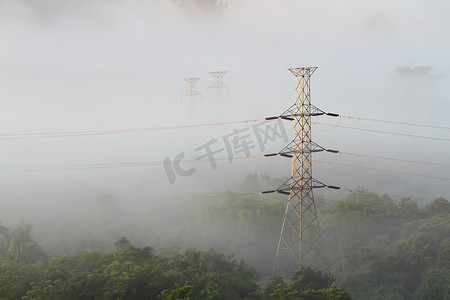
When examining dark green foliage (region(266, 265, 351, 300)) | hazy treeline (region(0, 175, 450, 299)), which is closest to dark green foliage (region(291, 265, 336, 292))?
dark green foliage (region(266, 265, 351, 300))

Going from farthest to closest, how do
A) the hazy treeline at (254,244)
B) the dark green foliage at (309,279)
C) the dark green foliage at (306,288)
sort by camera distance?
the hazy treeline at (254,244), the dark green foliage at (309,279), the dark green foliage at (306,288)

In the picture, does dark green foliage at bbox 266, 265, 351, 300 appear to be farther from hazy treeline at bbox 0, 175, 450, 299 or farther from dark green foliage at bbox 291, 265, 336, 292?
hazy treeline at bbox 0, 175, 450, 299

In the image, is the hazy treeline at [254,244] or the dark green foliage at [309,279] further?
the hazy treeline at [254,244]

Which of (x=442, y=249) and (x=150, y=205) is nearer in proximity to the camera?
(x=442, y=249)

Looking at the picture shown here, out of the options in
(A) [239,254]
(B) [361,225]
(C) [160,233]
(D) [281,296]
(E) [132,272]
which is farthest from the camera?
(C) [160,233]

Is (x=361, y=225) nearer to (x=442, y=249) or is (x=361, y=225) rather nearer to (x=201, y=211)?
(x=442, y=249)

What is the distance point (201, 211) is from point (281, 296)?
Answer: 3421cm

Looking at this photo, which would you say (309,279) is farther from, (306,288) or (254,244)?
(254,244)

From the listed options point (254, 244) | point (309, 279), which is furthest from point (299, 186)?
point (254, 244)

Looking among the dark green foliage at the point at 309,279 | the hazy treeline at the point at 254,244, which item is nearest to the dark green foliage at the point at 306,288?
the dark green foliage at the point at 309,279

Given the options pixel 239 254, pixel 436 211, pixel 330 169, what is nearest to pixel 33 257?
pixel 239 254

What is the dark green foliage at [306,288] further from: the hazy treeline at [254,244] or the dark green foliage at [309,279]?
the hazy treeline at [254,244]

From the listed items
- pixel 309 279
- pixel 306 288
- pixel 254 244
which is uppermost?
pixel 309 279

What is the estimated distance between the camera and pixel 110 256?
34719 millimetres
